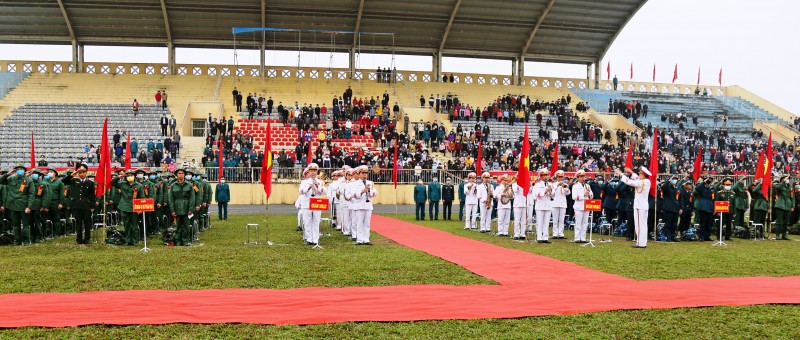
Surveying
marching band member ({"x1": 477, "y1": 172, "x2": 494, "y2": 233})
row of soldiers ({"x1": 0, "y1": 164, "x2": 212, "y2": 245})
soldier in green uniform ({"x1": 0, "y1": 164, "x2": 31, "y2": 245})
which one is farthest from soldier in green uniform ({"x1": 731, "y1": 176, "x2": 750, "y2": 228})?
soldier in green uniform ({"x1": 0, "y1": 164, "x2": 31, "y2": 245})

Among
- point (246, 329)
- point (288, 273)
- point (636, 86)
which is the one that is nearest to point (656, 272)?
point (288, 273)

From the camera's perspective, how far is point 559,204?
1925 cm

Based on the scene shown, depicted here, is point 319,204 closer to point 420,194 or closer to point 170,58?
point 420,194

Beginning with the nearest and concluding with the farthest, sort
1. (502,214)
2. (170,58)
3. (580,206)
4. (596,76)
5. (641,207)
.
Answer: (641,207), (580,206), (502,214), (170,58), (596,76)

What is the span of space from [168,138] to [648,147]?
27.6 m

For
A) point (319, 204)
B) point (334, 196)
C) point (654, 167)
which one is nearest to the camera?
point (319, 204)

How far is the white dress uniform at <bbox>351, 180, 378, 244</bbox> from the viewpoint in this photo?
17.5 meters

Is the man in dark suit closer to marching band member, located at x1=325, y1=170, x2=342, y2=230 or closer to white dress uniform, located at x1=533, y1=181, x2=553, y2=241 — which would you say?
marching band member, located at x1=325, y1=170, x2=342, y2=230

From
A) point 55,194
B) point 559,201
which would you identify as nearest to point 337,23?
point 559,201

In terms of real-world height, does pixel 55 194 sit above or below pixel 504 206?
above

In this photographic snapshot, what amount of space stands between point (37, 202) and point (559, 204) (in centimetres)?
1285

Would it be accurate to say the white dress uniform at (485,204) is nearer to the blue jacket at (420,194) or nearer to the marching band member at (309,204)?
the blue jacket at (420,194)

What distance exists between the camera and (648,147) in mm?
43281

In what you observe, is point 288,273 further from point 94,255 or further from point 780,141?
point 780,141
